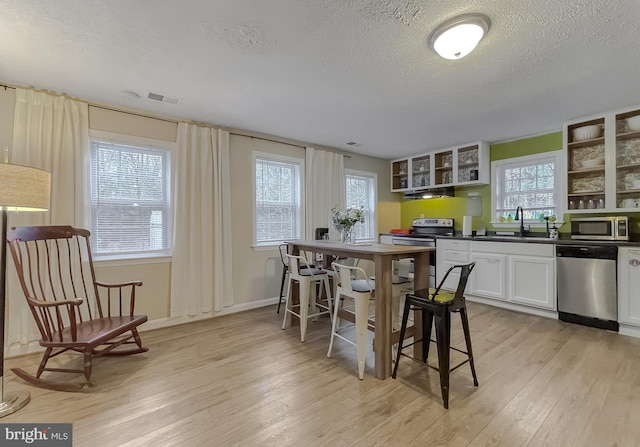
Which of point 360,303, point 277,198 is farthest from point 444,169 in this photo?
point 360,303

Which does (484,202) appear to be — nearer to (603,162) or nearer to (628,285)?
(603,162)

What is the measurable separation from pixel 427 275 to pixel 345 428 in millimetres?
1365

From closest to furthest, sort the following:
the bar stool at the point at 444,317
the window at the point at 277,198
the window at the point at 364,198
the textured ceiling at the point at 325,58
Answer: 1. the textured ceiling at the point at 325,58
2. the bar stool at the point at 444,317
3. the window at the point at 277,198
4. the window at the point at 364,198

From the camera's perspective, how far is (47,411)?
185 centimetres

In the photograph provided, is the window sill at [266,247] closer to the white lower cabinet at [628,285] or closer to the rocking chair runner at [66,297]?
the rocking chair runner at [66,297]

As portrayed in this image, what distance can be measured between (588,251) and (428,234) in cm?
221

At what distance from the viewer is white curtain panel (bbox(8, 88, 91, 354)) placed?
8.73 ft

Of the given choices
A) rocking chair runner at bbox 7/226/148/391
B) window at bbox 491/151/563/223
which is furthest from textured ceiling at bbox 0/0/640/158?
rocking chair runner at bbox 7/226/148/391

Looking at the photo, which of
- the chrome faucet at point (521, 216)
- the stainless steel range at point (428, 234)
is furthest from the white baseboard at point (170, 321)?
the chrome faucet at point (521, 216)

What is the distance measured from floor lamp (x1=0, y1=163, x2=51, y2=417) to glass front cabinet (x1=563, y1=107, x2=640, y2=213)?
525 centimetres

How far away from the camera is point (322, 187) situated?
187 inches

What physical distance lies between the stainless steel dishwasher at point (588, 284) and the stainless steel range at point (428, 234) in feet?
5.43

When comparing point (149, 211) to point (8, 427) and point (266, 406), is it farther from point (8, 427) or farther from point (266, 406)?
point (266, 406)

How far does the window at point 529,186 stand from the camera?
13.3ft
